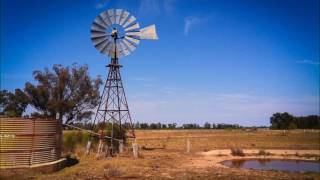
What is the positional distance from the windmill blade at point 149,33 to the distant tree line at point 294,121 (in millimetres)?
110279

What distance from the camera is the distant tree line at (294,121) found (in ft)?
437

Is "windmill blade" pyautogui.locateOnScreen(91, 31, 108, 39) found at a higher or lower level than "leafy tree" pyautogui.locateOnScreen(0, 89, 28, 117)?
higher

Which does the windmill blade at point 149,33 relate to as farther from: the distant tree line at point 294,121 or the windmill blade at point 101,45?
the distant tree line at point 294,121

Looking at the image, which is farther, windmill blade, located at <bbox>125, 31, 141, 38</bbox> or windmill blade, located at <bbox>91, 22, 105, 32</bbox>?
windmill blade, located at <bbox>125, 31, 141, 38</bbox>

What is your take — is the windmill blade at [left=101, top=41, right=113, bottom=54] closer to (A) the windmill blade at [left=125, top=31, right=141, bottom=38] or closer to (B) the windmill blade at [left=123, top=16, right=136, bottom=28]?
(A) the windmill blade at [left=125, top=31, right=141, bottom=38]

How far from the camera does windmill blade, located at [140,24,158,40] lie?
99.2 feet

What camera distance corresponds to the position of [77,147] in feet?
109

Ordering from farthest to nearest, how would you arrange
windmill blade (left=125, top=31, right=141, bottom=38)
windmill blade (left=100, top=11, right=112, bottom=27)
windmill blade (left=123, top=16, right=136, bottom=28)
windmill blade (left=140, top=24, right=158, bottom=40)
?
1. windmill blade (left=123, top=16, right=136, bottom=28)
2. windmill blade (left=125, top=31, right=141, bottom=38)
3. windmill blade (left=140, top=24, right=158, bottom=40)
4. windmill blade (left=100, top=11, right=112, bottom=27)

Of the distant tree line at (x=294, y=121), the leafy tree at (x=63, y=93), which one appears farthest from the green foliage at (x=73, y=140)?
the distant tree line at (x=294, y=121)

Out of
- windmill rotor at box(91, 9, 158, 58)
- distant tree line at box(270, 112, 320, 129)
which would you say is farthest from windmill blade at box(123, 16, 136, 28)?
distant tree line at box(270, 112, 320, 129)

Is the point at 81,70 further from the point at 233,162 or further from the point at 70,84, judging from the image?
the point at 233,162

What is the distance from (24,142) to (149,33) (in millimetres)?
14382

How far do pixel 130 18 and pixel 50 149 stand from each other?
44.8 feet

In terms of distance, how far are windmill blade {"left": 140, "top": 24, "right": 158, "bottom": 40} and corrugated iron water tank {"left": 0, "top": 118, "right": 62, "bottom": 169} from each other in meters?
12.2
